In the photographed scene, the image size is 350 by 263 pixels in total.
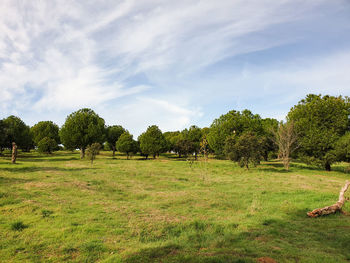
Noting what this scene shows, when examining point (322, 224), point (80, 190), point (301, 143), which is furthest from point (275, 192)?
point (301, 143)

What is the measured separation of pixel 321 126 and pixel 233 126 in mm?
19283

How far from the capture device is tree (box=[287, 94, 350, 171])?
131ft

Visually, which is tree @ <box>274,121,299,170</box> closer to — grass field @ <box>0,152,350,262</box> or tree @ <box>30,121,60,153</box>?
grass field @ <box>0,152,350,262</box>

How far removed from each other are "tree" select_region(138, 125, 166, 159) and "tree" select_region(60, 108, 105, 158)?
1383 centimetres

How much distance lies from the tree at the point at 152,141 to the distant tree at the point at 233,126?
19.0 meters

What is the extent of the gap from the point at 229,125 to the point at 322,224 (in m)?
44.8

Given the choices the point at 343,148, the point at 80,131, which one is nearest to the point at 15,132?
the point at 80,131

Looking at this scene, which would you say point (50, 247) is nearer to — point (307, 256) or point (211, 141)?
point (307, 256)

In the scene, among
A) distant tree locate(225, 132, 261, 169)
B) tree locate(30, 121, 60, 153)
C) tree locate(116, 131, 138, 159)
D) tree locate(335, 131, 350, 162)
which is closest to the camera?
tree locate(335, 131, 350, 162)

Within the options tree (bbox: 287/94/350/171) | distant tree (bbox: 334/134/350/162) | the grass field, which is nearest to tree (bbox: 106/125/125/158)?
tree (bbox: 287/94/350/171)

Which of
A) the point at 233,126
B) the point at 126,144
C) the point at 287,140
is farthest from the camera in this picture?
the point at 126,144

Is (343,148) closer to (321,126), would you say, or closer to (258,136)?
(321,126)

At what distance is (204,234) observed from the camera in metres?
9.11

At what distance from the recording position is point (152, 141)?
6856 cm
